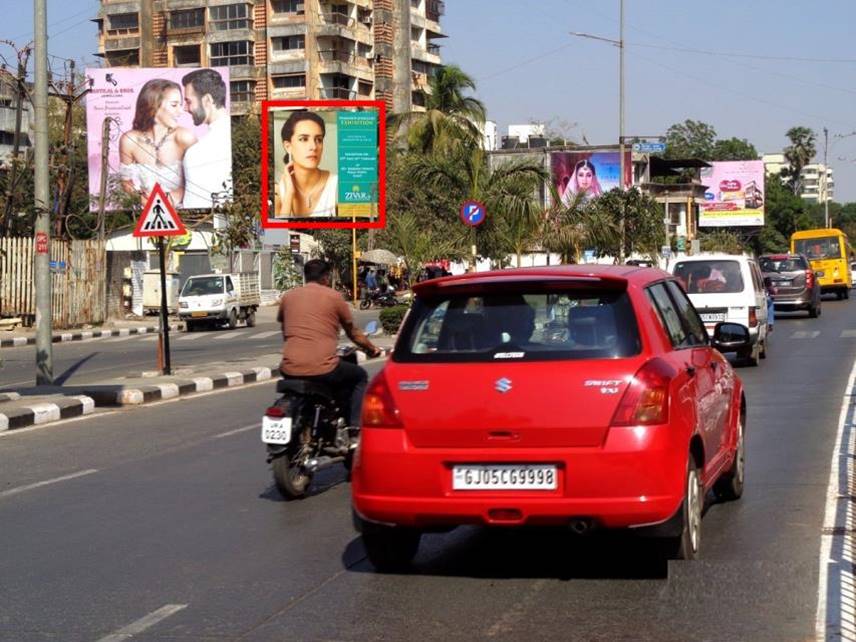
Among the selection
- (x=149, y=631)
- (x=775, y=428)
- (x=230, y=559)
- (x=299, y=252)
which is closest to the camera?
(x=149, y=631)

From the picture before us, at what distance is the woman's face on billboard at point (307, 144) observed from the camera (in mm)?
46956

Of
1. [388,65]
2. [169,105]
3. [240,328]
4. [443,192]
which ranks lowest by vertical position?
[240,328]

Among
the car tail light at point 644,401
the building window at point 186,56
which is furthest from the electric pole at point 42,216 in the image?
the building window at point 186,56

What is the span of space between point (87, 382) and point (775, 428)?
11.2 metres

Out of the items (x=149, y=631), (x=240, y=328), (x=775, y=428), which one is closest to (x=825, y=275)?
(x=240, y=328)

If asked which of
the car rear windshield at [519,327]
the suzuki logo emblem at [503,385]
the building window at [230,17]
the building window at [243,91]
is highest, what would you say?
the building window at [230,17]

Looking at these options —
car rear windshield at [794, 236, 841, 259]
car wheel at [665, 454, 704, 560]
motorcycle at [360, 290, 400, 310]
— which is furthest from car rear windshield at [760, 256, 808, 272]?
car wheel at [665, 454, 704, 560]

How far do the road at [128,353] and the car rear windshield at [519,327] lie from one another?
14732mm

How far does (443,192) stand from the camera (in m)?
41.5

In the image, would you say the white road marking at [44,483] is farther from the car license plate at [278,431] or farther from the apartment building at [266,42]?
the apartment building at [266,42]

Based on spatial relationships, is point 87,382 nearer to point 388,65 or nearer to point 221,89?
point 221,89

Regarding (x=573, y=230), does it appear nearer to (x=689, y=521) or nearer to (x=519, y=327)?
(x=689, y=521)

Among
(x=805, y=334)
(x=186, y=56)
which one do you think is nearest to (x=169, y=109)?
(x=186, y=56)

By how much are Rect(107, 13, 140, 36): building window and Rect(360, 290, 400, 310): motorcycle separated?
39.6 metres
